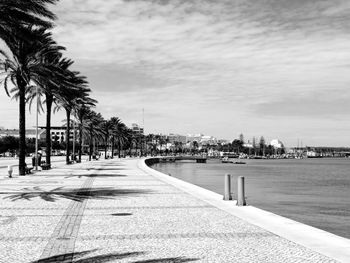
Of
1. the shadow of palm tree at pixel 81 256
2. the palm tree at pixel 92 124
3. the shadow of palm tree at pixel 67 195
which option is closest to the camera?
the shadow of palm tree at pixel 81 256

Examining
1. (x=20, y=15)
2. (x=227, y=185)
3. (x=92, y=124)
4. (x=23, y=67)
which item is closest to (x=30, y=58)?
(x=23, y=67)

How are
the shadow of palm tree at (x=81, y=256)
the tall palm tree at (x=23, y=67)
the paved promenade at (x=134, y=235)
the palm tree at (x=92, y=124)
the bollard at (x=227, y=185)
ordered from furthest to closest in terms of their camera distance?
the palm tree at (x=92, y=124)
the tall palm tree at (x=23, y=67)
the bollard at (x=227, y=185)
the paved promenade at (x=134, y=235)
the shadow of palm tree at (x=81, y=256)

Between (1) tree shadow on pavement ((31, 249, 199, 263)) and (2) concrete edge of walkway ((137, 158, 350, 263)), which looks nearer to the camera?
(1) tree shadow on pavement ((31, 249, 199, 263))

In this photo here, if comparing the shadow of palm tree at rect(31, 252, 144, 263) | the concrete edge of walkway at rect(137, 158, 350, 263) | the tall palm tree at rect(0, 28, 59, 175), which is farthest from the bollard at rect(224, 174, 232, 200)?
the tall palm tree at rect(0, 28, 59, 175)

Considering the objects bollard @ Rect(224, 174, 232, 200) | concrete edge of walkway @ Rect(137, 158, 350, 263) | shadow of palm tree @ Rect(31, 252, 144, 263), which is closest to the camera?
Answer: shadow of palm tree @ Rect(31, 252, 144, 263)

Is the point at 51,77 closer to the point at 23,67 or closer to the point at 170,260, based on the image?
the point at 23,67

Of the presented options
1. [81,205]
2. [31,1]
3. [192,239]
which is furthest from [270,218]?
[31,1]

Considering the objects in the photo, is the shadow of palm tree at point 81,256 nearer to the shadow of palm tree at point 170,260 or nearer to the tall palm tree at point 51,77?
the shadow of palm tree at point 170,260

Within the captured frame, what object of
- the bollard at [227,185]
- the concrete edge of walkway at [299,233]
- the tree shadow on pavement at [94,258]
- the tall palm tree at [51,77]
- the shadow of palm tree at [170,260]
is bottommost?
the concrete edge of walkway at [299,233]

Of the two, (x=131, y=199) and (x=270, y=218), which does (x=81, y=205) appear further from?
(x=270, y=218)

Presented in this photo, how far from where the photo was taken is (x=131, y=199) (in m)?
14.8

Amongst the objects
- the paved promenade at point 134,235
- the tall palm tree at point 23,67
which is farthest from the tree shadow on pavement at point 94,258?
the tall palm tree at point 23,67

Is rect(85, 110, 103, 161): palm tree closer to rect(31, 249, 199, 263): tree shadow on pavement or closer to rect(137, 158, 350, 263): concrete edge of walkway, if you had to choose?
rect(137, 158, 350, 263): concrete edge of walkway

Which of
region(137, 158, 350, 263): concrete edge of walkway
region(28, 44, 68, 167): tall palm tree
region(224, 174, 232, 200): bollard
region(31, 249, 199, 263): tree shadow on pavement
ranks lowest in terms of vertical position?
region(137, 158, 350, 263): concrete edge of walkway
